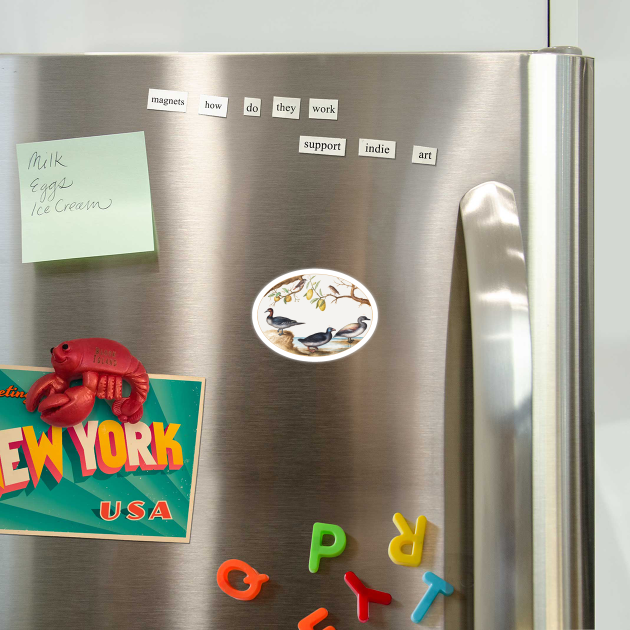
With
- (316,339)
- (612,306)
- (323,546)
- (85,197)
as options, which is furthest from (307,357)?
(612,306)

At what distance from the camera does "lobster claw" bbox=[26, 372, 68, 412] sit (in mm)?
496

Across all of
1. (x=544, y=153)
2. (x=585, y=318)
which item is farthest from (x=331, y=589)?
(x=544, y=153)

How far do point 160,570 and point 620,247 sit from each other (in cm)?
70

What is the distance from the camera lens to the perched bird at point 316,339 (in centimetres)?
50

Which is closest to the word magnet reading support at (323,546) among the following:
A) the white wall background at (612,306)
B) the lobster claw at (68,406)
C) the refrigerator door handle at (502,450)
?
the refrigerator door handle at (502,450)

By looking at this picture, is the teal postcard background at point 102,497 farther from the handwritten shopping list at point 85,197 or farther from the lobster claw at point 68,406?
the handwritten shopping list at point 85,197

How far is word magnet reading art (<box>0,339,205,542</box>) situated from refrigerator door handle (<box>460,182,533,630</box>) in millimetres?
269

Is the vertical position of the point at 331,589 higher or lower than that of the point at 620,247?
lower

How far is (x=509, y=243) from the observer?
468 mm

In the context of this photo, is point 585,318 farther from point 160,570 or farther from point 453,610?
point 160,570

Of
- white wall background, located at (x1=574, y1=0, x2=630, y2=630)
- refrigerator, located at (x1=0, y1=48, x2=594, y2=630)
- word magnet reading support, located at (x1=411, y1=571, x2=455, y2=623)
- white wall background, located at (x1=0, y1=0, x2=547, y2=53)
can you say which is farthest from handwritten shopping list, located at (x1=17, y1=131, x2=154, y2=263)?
white wall background, located at (x1=574, y1=0, x2=630, y2=630)

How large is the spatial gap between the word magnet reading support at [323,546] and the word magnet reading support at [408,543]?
1.9 inches

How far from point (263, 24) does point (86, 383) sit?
1.90 feet

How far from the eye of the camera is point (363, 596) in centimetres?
47
